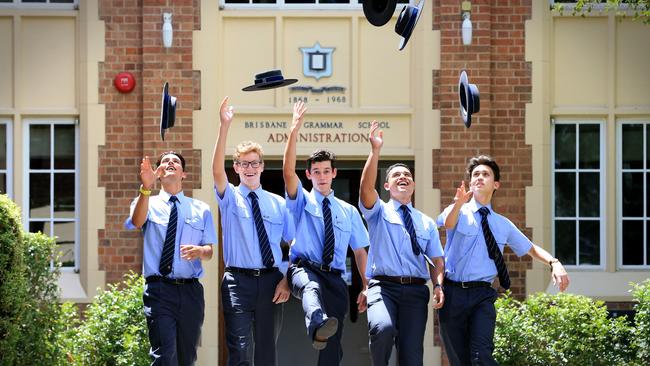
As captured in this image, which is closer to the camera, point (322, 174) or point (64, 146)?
point (322, 174)

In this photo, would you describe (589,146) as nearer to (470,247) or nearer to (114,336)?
(470,247)

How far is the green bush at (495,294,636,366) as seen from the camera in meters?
10.9

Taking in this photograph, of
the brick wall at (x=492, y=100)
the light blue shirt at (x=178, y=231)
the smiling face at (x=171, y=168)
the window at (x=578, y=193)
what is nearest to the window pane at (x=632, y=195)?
the window at (x=578, y=193)

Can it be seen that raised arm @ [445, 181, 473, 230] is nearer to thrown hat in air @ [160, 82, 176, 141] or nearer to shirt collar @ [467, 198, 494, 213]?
shirt collar @ [467, 198, 494, 213]

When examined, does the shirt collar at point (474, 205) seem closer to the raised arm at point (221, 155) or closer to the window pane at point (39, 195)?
the raised arm at point (221, 155)

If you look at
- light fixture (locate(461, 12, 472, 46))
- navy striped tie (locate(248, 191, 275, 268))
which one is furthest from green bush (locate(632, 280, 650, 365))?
navy striped tie (locate(248, 191, 275, 268))

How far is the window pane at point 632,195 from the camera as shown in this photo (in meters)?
12.9

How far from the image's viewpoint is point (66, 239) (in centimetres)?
1284

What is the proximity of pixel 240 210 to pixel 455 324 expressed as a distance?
187 cm

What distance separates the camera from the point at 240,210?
29.8 feet

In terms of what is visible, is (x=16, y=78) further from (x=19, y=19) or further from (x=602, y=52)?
(x=602, y=52)

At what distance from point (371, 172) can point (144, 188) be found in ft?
5.48

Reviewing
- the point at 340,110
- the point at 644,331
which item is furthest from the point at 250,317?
the point at 340,110

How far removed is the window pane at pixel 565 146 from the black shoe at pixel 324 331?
5.16 m
